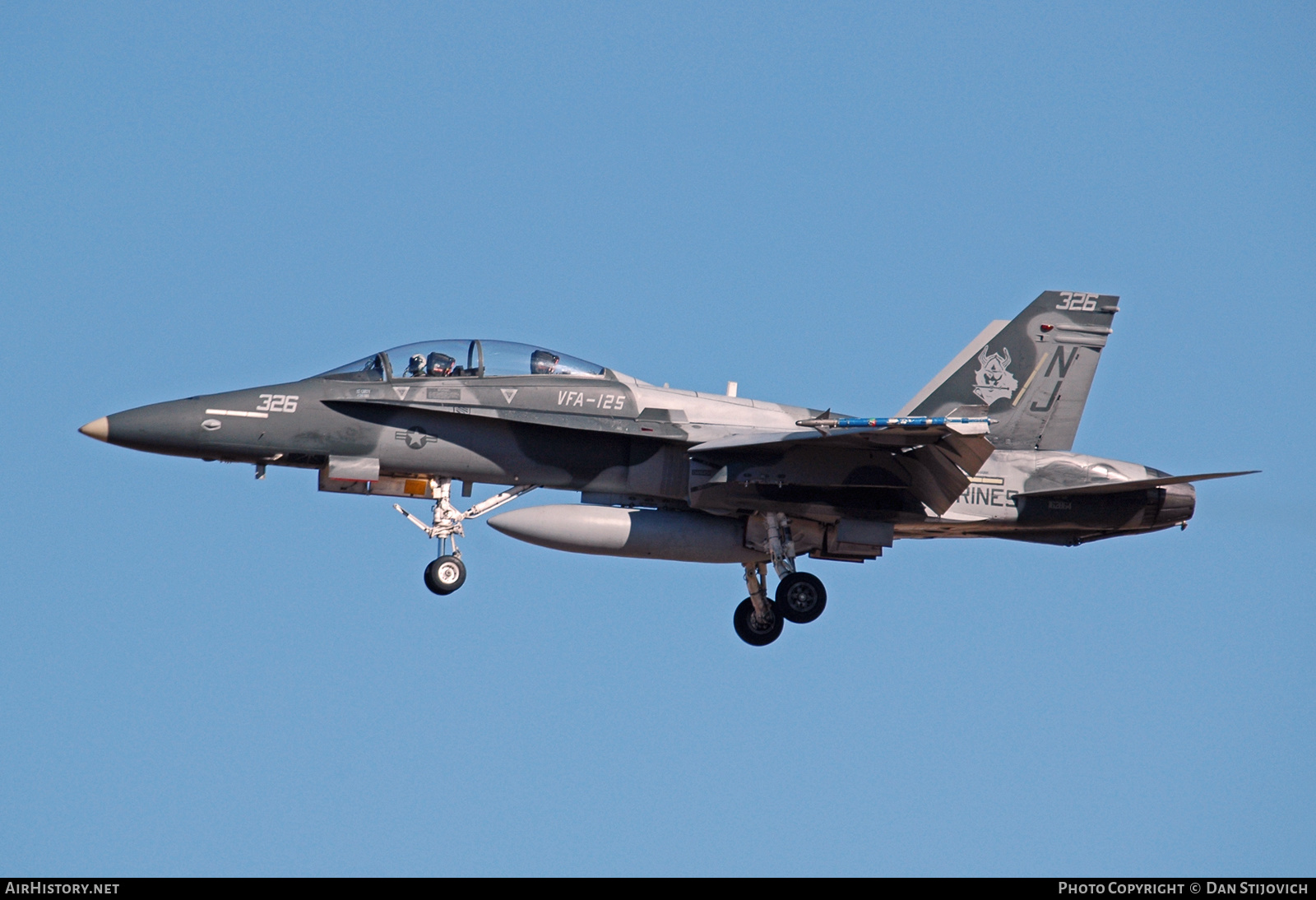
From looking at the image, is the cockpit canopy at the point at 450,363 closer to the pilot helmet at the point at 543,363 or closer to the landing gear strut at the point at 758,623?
the pilot helmet at the point at 543,363

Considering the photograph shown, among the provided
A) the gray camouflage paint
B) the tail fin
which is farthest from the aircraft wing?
the tail fin

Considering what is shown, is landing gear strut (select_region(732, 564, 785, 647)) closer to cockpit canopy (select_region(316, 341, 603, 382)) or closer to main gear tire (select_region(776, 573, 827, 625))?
main gear tire (select_region(776, 573, 827, 625))

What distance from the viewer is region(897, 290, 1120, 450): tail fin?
22828 mm

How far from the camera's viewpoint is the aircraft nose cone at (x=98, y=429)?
765 inches

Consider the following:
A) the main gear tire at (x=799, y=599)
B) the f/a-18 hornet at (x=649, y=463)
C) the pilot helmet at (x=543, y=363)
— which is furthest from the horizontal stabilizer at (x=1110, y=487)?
the pilot helmet at (x=543, y=363)

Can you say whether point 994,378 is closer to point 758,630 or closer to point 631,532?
point 758,630

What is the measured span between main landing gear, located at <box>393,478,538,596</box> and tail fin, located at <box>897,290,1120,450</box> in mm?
6139

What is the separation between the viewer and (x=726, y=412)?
21.1 meters

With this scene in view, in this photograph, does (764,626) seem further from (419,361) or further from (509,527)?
(419,361)

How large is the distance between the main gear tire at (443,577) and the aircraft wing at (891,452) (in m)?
3.21
